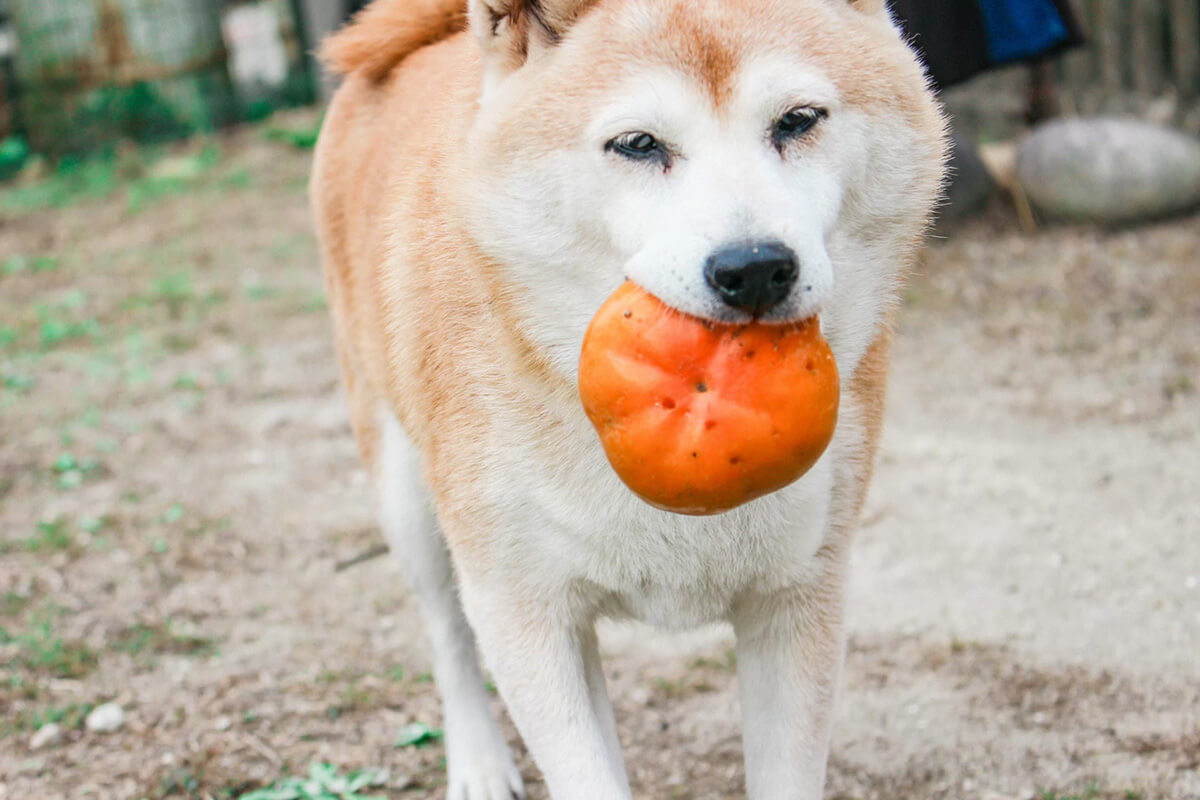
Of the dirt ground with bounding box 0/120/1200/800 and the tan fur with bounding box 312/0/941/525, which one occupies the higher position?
the tan fur with bounding box 312/0/941/525

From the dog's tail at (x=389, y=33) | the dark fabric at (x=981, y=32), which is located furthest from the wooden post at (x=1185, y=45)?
the dog's tail at (x=389, y=33)

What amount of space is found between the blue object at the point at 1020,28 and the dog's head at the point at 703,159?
6.45ft

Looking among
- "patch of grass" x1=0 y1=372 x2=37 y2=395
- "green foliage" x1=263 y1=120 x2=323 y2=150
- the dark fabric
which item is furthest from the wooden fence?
"patch of grass" x1=0 y1=372 x2=37 y2=395

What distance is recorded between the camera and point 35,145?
10.0 m

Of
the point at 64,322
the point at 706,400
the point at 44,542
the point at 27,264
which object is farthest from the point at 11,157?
the point at 706,400

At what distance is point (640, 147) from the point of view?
180cm

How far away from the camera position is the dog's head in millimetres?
1696

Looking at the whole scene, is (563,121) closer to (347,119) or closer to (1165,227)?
(347,119)

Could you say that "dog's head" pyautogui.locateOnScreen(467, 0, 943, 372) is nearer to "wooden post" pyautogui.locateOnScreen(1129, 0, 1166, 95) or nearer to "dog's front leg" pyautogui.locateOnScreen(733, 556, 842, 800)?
"dog's front leg" pyautogui.locateOnScreen(733, 556, 842, 800)

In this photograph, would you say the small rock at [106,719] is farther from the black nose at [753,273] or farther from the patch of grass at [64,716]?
the black nose at [753,273]

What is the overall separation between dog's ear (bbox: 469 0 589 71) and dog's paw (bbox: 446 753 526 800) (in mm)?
1535

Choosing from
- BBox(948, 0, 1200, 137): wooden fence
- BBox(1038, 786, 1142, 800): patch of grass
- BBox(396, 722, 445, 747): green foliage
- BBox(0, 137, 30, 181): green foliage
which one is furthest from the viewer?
BBox(0, 137, 30, 181): green foliage

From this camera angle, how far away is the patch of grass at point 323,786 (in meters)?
2.73

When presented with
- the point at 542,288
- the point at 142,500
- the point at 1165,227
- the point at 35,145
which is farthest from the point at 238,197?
the point at 542,288
